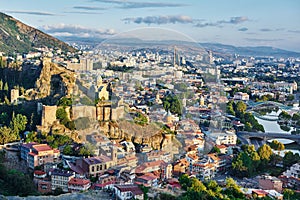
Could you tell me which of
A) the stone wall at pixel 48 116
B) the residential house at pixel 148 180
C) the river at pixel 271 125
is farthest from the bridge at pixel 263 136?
the residential house at pixel 148 180

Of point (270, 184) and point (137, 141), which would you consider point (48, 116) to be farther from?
point (270, 184)

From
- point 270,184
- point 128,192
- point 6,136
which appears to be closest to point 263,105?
point 270,184

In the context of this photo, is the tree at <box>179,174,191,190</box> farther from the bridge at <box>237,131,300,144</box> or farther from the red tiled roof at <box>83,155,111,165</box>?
the bridge at <box>237,131,300,144</box>

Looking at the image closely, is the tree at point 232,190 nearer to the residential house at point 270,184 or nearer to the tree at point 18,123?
the residential house at point 270,184

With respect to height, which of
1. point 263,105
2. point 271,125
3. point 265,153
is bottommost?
point 271,125

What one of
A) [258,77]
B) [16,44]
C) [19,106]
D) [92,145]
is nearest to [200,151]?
[92,145]

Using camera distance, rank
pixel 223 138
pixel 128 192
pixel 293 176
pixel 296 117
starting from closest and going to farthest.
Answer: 1. pixel 128 192
2. pixel 293 176
3. pixel 223 138
4. pixel 296 117

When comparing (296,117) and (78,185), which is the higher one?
(78,185)

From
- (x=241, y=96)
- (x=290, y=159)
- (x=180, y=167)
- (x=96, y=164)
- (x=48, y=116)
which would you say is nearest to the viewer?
(x=96, y=164)
